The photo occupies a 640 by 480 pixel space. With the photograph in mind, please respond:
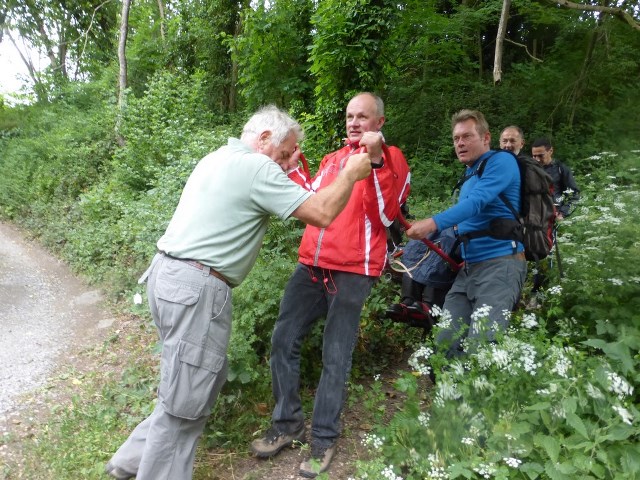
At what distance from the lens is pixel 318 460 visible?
3041 millimetres

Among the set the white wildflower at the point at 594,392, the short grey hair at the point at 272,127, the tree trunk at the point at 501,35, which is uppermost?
the tree trunk at the point at 501,35

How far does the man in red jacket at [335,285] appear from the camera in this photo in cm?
301

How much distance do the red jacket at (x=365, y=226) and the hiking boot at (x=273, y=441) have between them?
1147 mm

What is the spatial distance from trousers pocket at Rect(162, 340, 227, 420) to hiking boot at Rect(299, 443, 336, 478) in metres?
0.83

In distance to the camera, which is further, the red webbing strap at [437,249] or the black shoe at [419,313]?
the black shoe at [419,313]

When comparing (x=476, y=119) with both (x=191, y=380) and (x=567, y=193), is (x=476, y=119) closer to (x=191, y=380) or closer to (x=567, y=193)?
(x=191, y=380)

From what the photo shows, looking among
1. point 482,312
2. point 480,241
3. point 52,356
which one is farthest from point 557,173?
point 52,356

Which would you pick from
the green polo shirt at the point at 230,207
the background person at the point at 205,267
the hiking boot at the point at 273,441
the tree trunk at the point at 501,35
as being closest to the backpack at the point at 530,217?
the background person at the point at 205,267

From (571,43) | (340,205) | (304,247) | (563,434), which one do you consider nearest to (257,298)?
(304,247)

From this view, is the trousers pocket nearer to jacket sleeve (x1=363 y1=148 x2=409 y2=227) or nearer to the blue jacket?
jacket sleeve (x1=363 y1=148 x2=409 y2=227)

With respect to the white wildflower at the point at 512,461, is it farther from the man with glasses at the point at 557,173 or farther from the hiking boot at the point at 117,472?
the man with glasses at the point at 557,173

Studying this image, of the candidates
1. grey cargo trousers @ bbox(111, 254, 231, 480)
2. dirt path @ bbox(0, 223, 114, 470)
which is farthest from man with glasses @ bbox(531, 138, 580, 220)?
dirt path @ bbox(0, 223, 114, 470)

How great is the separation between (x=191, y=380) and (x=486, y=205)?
2048mm

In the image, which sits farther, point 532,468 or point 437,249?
point 437,249
